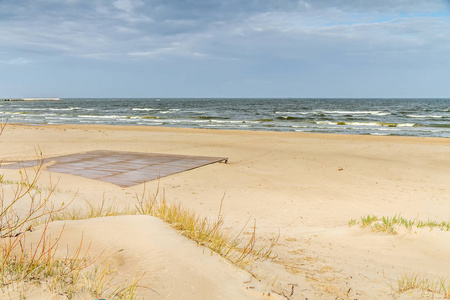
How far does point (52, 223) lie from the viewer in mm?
3379

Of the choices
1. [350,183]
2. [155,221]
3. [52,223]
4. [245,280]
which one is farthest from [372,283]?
[350,183]

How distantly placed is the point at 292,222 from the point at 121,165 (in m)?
5.21

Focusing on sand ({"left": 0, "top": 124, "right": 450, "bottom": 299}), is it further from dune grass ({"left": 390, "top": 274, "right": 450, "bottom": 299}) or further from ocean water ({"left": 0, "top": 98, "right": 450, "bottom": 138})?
ocean water ({"left": 0, "top": 98, "right": 450, "bottom": 138})

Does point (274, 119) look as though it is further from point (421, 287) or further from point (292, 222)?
point (421, 287)

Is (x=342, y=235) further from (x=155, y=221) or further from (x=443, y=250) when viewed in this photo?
(x=155, y=221)

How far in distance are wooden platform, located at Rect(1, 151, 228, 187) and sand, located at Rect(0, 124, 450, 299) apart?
1.23ft

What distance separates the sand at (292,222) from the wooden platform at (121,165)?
1.23 ft

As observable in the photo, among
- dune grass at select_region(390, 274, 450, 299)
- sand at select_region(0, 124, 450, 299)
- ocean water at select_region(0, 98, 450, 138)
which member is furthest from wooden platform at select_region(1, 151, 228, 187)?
ocean water at select_region(0, 98, 450, 138)

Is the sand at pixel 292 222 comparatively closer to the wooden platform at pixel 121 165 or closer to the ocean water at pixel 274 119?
the wooden platform at pixel 121 165

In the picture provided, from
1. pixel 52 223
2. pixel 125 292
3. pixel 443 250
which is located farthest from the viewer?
pixel 443 250

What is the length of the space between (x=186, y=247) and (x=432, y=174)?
361 inches

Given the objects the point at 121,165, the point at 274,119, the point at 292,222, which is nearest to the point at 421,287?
the point at 292,222

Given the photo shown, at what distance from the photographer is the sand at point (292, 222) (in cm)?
262

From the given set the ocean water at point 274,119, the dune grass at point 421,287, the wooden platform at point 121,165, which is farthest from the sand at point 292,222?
the ocean water at point 274,119
